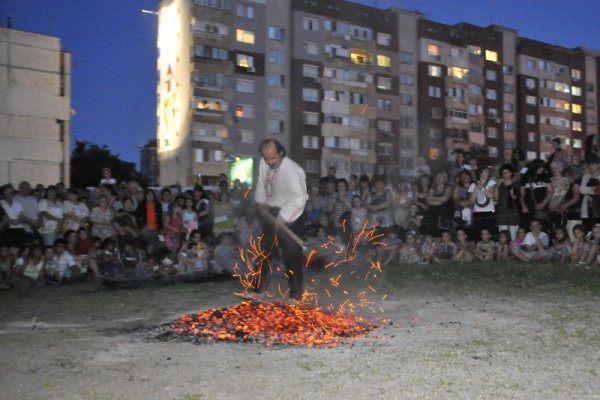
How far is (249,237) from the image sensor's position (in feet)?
37.7

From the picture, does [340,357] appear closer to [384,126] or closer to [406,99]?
[384,126]

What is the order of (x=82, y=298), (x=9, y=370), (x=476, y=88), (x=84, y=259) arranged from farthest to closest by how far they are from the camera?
(x=476, y=88) < (x=84, y=259) < (x=82, y=298) < (x=9, y=370)

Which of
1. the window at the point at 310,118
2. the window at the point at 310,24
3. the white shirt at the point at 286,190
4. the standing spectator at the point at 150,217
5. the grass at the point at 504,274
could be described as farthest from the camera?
the window at the point at 310,24

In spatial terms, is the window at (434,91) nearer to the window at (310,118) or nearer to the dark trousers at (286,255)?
the window at (310,118)

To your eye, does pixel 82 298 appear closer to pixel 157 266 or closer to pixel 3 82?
pixel 157 266

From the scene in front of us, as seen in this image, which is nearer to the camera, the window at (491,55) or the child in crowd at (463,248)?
the child in crowd at (463,248)

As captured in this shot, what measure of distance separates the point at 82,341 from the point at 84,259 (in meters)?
6.28

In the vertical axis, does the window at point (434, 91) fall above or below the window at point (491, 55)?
below

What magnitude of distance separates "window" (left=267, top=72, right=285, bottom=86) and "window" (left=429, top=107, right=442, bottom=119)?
1485 centimetres

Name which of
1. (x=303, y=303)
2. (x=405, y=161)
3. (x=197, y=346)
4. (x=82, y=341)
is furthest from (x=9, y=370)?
(x=405, y=161)

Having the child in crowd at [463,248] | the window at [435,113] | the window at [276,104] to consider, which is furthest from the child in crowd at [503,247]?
the window at [435,113]

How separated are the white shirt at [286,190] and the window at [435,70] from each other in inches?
1972

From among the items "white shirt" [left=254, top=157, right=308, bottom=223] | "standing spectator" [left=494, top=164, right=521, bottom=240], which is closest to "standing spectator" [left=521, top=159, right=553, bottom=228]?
"standing spectator" [left=494, top=164, right=521, bottom=240]

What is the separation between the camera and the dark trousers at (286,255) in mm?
6578
